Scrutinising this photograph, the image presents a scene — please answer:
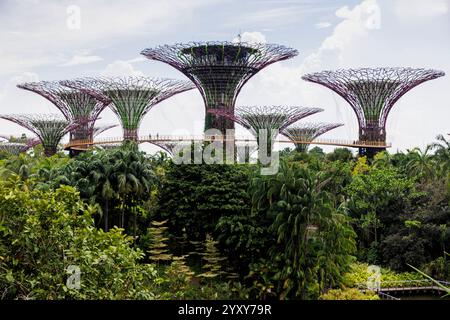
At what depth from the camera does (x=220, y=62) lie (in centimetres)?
3684

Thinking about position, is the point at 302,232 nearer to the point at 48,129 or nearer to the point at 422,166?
the point at 422,166

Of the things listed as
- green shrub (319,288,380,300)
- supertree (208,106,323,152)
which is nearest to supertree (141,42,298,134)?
supertree (208,106,323,152)

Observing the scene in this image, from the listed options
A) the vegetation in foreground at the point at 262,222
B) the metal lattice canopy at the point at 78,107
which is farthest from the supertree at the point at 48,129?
the vegetation in foreground at the point at 262,222

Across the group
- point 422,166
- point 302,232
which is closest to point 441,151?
point 422,166

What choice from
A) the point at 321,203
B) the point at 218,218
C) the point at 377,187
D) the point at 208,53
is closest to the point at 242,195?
the point at 218,218

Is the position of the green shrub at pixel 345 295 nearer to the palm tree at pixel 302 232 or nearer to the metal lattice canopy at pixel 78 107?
the palm tree at pixel 302 232

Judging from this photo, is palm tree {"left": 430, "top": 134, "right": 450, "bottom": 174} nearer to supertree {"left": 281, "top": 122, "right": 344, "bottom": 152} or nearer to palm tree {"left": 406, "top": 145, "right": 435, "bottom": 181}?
palm tree {"left": 406, "top": 145, "right": 435, "bottom": 181}

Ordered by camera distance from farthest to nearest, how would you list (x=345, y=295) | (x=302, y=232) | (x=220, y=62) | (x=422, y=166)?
(x=220, y=62) → (x=422, y=166) → (x=302, y=232) → (x=345, y=295)

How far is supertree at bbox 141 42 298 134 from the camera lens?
119ft

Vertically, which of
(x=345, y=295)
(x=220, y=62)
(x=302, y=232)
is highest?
(x=220, y=62)

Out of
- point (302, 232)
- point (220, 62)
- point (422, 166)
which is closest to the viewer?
point (302, 232)

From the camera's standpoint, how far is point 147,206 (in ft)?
78.6

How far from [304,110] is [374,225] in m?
21.6
